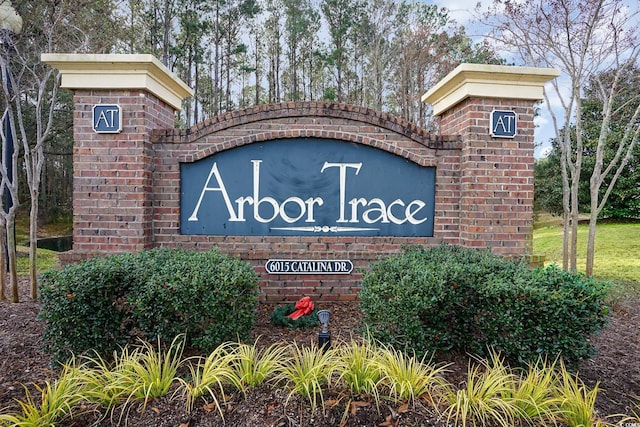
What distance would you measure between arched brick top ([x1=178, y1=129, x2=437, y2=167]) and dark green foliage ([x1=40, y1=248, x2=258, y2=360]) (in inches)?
71.1

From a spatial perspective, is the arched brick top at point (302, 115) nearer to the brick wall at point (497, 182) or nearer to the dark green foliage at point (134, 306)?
the brick wall at point (497, 182)

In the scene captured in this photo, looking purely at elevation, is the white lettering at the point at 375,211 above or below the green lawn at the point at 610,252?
above

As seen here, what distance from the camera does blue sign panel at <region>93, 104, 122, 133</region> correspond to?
14.5ft

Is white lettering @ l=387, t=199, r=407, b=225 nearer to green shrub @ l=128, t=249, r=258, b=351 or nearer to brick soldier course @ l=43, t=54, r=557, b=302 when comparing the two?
brick soldier course @ l=43, t=54, r=557, b=302

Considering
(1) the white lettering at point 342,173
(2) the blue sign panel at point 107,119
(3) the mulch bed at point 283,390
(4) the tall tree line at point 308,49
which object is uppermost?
(4) the tall tree line at point 308,49

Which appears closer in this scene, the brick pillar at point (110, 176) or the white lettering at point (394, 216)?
the brick pillar at point (110, 176)

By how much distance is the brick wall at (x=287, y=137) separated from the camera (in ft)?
14.6

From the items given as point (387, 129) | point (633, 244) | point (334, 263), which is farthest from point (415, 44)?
point (334, 263)

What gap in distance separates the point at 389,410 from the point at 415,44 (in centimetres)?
1617

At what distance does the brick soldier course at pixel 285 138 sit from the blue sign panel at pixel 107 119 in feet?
0.20

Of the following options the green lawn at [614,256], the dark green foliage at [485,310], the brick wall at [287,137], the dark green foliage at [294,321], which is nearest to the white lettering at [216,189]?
the brick wall at [287,137]

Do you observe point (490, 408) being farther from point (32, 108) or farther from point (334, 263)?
point (32, 108)

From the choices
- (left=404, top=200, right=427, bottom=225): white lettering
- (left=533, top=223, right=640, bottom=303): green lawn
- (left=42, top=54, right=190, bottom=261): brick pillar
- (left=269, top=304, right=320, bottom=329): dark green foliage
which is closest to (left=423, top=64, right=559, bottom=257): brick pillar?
(left=404, top=200, right=427, bottom=225): white lettering

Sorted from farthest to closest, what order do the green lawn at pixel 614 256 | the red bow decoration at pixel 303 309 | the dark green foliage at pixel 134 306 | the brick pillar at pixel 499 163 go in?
the green lawn at pixel 614 256, the brick pillar at pixel 499 163, the red bow decoration at pixel 303 309, the dark green foliage at pixel 134 306
